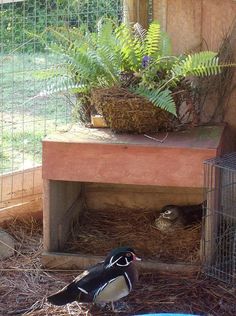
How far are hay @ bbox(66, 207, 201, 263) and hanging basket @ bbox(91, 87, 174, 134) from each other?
54 cm

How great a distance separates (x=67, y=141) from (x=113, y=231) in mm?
613

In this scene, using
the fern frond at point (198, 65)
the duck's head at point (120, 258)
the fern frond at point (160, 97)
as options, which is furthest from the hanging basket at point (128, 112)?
the duck's head at point (120, 258)

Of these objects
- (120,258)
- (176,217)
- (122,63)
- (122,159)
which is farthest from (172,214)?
(122,63)

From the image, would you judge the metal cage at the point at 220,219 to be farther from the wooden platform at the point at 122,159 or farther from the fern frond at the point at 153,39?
the fern frond at the point at 153,39

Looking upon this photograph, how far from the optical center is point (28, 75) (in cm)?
365

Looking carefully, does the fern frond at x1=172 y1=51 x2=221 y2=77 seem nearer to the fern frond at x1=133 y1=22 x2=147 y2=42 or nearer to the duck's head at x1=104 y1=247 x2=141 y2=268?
the fern frond at x1=133 y1=22 x2=147 y2=42

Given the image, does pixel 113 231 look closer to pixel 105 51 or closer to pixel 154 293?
pixel 154 293

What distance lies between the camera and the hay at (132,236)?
328 cm

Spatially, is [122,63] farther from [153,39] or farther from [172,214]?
[172,214]

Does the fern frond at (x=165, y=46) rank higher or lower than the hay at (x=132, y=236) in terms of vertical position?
higher

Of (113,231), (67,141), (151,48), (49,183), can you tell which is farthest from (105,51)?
(113,231)

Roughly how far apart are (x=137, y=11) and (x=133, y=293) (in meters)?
1.34

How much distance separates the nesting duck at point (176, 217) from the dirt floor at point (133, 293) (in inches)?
14.5

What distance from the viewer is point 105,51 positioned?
309 centimetres
